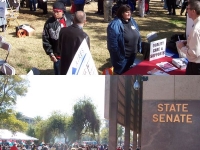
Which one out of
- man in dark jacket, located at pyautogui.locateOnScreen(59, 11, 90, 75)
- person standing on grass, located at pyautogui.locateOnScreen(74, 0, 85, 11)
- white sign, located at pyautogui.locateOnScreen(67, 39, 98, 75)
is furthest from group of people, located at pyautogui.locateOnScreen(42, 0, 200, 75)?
person standing on grass, located at pyautogui.locateOnScreen(74, 0, 85, 11)

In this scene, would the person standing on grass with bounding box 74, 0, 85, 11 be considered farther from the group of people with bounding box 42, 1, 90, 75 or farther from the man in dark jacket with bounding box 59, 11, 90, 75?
the man in dark jacket with bounding box 59, 11, 90, 75

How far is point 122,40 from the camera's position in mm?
5027

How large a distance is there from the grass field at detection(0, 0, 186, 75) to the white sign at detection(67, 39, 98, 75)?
10.9 feet

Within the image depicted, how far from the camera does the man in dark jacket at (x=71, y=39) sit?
442 cm

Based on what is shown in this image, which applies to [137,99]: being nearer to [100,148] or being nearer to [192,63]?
[100,148]

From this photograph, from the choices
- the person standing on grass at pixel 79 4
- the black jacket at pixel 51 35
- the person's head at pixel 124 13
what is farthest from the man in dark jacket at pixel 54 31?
the person standing on grass at pixel 79 4

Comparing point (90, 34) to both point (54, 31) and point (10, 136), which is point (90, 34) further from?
point (10, 136)

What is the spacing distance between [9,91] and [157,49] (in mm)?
2933

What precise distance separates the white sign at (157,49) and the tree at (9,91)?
272cm

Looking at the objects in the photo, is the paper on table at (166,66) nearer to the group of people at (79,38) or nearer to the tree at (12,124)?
the group of people at (79,38)

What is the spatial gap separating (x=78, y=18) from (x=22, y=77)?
1.88m

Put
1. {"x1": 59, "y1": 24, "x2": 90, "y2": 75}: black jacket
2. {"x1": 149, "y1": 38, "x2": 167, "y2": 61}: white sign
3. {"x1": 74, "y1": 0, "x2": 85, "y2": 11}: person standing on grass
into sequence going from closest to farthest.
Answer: {"x1": 59, "y1": 24, "x2": 90, "y2": 75}: black jacket → {"x1": 149, "y1": 38, "x2": 167, "y2": 61}: white sign → {"x1": 74, "y1": 0, "x2": 85, "y2": 11}: person standing on grass

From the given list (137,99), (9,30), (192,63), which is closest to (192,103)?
(137,99)

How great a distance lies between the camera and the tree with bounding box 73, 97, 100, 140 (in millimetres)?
2760
